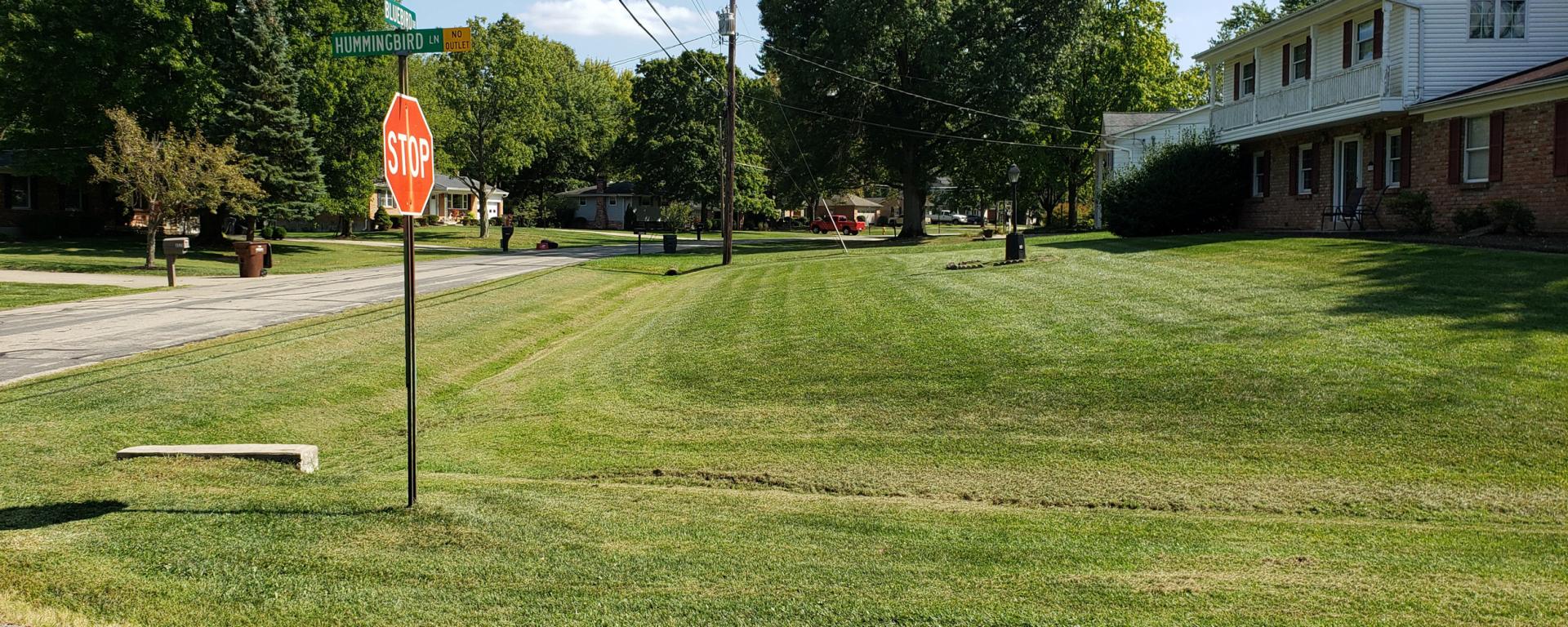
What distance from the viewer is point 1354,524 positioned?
6555 mm

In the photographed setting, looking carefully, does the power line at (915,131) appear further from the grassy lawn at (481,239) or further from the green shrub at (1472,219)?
the green shrub at (1472,219)

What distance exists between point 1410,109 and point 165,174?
3316 cm

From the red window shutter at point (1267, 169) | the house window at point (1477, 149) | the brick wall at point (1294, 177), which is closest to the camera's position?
the house window at point (1477, 149)

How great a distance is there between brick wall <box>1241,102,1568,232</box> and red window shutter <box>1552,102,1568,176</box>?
0.43 feet

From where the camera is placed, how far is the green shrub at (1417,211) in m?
22.9

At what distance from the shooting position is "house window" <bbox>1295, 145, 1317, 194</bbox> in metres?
29.4

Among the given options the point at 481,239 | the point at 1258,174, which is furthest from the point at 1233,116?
the point at 481,239

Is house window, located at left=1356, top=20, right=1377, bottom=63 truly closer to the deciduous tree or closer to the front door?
the front door

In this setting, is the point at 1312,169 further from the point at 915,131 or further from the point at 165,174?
the point at 165,174

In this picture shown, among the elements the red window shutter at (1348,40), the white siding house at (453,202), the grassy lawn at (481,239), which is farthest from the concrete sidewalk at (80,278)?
the white siding house at (453,202)

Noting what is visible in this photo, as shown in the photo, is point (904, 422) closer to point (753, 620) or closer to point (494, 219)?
point (753, 620)

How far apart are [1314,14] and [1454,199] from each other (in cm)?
767

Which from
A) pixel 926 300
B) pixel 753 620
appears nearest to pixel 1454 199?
pixel 926 300

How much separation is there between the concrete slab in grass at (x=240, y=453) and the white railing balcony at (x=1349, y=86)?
2480 centimetres
